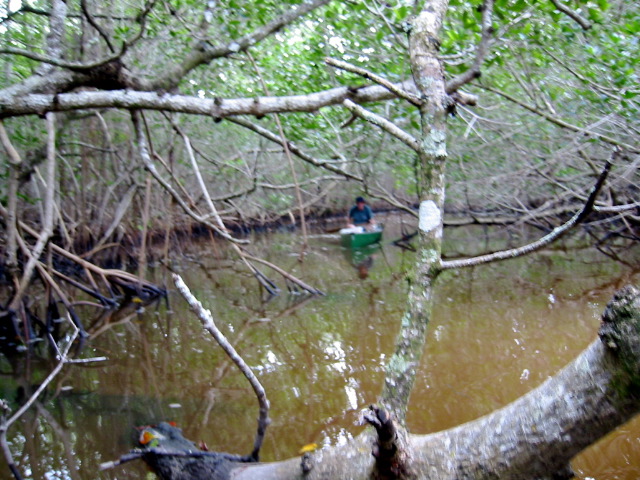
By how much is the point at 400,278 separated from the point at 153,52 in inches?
185

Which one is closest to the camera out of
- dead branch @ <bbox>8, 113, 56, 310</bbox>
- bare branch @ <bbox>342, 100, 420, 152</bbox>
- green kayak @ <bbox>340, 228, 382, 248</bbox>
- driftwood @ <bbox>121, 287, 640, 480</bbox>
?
driftwood @ <bbox>121, 287, 640, 480</bbox>

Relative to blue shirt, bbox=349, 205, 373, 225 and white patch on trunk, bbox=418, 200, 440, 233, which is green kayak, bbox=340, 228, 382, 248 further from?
white patch on trunk, bbox=418, 200, 440, 233

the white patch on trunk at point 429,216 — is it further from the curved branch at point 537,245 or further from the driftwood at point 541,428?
the driftwood at point 541,428

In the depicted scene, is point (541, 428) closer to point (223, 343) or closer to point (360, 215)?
point (223, 343)

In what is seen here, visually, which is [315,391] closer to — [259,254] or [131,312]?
[131,312]

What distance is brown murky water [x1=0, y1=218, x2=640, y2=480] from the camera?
3.52 metres

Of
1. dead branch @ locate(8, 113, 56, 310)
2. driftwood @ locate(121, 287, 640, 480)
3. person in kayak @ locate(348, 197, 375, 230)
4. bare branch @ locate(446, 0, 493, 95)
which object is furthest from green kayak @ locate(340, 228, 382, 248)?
driftwood @ locate(121, 287, 640, 480)

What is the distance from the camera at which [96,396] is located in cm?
429

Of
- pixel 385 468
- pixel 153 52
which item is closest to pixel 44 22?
pixel 153 52

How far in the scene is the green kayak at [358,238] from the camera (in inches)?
520

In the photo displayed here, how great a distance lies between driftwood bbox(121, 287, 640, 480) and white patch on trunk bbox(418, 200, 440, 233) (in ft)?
2.00

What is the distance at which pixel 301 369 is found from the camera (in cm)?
485

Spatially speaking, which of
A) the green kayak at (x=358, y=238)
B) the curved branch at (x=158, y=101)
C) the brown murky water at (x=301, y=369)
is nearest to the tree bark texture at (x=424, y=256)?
the brown murky water at (x=301, y=369)

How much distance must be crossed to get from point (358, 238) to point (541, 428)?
1200cm
